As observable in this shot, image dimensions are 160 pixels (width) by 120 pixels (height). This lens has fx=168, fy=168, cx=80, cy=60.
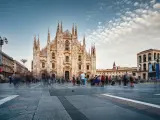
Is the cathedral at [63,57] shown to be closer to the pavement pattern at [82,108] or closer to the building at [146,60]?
the building at [146,60]

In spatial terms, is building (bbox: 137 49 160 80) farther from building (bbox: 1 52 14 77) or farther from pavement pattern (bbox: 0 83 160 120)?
pavement pattern (bbox: 0 83 160 120)

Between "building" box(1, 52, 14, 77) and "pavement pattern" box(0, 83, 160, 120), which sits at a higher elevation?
"building" box(1, 52, 14, 77)

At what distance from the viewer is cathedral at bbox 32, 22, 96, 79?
49625 mm

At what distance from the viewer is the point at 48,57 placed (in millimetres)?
49969

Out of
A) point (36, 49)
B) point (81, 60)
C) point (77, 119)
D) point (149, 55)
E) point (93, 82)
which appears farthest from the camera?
point (149, 55)

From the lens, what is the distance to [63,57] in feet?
171

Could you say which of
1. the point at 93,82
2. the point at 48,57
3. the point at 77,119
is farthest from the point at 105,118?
the point at 48,57

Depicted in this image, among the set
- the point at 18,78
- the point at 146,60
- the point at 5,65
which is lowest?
the point at 18,78

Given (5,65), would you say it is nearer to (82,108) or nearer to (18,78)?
(18,78)

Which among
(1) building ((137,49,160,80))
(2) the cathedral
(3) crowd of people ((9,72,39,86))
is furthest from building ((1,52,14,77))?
(1) building ((137,49,160,80))

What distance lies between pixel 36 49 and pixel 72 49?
10885mm

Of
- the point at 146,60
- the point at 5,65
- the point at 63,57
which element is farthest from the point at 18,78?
the point at 146,60

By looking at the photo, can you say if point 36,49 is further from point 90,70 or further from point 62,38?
point 90,70

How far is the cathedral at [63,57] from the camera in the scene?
49.6m
